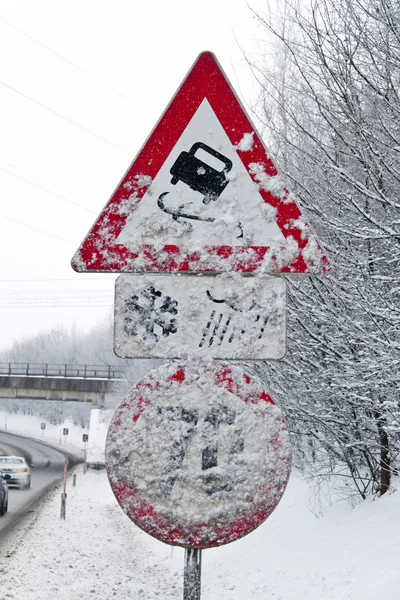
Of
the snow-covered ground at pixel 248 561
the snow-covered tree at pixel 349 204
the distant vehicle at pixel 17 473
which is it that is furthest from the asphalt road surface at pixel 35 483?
the snow-covered tree at pixel 349 204

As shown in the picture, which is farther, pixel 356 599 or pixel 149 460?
pixel 356 599

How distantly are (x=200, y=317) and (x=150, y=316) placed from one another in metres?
0.16

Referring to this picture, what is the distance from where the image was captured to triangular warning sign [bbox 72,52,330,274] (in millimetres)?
2143

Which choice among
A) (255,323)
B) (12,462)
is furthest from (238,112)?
(12,462)

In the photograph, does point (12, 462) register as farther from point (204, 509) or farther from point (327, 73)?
point (204, 509)

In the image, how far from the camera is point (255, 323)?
→ 2.08 meters

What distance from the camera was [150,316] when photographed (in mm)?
2086

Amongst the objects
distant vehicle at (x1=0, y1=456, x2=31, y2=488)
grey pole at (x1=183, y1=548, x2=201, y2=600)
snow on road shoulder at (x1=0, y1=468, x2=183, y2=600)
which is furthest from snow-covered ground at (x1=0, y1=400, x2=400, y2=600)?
distant vehicle at (x1=0, y1=456, x2=31, y2=488)

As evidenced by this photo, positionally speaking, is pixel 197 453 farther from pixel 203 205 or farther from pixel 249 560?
pixel 249 560

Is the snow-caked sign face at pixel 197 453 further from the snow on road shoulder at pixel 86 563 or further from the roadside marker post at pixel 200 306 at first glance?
the snow on road shoulder at pixel 86 563

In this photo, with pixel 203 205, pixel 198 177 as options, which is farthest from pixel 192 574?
pixel 198 177

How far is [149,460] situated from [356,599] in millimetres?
4963

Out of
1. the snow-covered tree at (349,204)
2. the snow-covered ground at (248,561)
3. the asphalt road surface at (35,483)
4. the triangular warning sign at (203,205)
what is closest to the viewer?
the triangular warning sign at (203,205)

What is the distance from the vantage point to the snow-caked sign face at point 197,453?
198 cm
